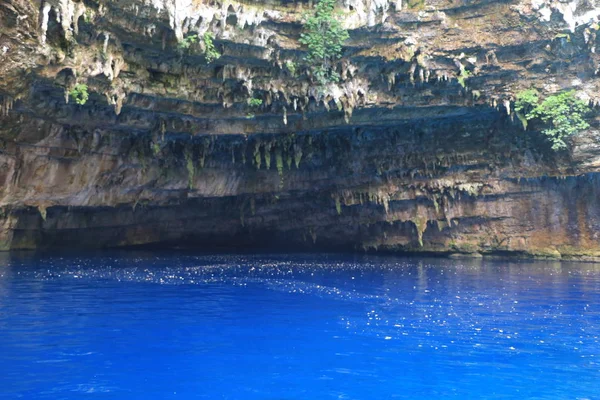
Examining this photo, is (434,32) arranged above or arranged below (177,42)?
above

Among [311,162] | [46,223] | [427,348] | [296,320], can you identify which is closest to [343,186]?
[311,162]

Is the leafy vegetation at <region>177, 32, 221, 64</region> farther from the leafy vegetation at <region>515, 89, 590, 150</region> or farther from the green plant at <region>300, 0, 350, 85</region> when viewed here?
the leafy vegetation at <region>515, 89, 590, 150</region>

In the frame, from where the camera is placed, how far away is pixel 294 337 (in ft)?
41.2

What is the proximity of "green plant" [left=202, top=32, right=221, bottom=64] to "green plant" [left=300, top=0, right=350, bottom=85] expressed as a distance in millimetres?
3959

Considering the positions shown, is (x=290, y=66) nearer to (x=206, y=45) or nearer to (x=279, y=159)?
(x=206, y=45)

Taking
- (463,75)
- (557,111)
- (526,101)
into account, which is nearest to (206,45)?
(463,75)

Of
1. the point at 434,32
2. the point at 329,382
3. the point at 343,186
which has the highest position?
the point at 434,32

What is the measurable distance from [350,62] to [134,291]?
14244 mm

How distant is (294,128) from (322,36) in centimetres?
612

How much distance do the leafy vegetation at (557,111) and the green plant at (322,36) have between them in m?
10.2

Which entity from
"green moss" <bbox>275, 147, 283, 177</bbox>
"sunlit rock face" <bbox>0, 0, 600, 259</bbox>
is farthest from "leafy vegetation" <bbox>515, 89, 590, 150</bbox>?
"green moss" <bbox>275, 147, 283, 177</bbox>

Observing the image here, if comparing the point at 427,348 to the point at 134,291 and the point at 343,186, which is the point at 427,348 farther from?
the point at 343,186

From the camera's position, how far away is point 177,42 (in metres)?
21.8

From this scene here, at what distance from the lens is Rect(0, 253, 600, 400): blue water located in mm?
9211
